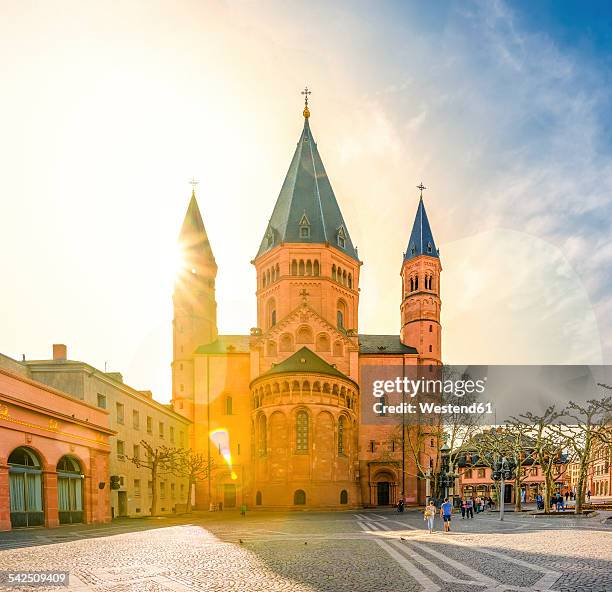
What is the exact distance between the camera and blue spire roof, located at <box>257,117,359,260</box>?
72.4 meters

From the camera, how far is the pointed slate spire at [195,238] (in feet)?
252

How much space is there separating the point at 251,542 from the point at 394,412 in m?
48.5

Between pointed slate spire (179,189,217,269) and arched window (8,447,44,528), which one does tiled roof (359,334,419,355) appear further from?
arched window (8,447,44,528)

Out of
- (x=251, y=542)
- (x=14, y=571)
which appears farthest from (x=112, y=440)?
(x=14, y=571)

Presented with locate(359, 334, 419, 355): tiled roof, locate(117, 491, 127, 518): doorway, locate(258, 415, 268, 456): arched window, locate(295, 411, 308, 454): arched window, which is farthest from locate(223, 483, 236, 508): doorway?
locate(117, 491, 127, 518): doorway

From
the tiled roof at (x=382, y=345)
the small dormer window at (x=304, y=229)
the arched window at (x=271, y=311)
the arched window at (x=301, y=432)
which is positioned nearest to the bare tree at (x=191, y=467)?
the arched window at (x=301, y=432)

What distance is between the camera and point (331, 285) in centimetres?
7075

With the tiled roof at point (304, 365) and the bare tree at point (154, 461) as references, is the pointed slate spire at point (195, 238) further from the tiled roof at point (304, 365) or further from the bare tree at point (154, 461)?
the bare tree at point (154, 461)

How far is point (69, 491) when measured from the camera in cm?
3139

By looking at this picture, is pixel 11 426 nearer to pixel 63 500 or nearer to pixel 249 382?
pixel 63 500

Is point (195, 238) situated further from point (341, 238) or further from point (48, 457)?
point (48, 457)

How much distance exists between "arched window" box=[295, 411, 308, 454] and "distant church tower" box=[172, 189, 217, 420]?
16946mm

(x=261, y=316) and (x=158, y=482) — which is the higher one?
(x=261, y=316)

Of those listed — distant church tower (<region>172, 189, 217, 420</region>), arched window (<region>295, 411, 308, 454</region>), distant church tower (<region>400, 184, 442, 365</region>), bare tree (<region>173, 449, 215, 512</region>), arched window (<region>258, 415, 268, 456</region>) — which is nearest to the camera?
bare tree (<region>173, 449, 215, 512</region>)
